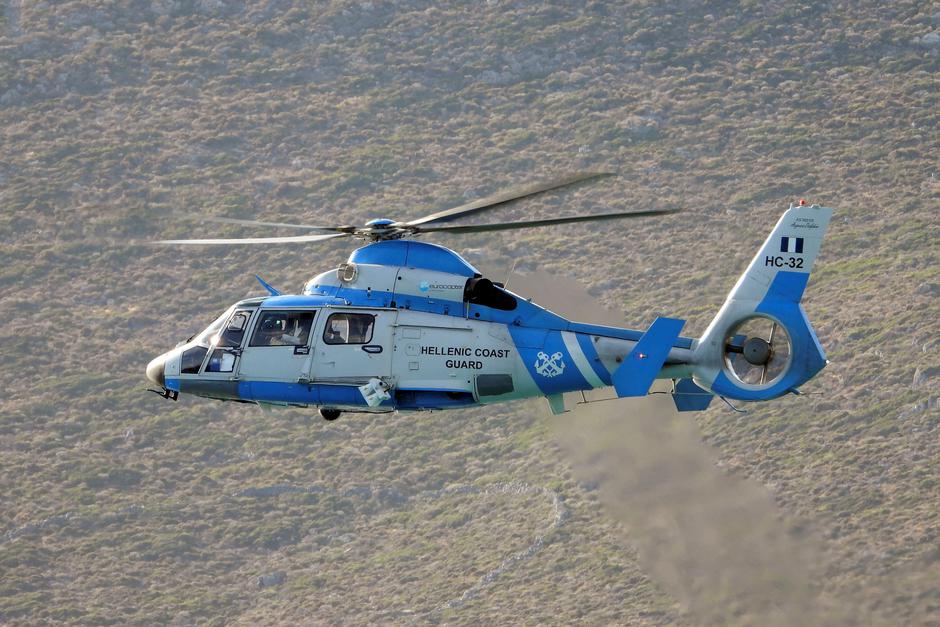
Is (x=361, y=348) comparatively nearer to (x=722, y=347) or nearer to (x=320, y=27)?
(x=722, y=347)

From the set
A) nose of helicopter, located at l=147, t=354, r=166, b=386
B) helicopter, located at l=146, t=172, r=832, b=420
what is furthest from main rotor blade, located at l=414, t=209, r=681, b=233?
nose of helicopter, located at l=147, t=354, r=166, b=386

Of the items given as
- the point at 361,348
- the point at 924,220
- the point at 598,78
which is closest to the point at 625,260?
the point at 924,220

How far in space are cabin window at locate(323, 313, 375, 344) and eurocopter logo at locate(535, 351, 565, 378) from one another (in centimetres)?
349

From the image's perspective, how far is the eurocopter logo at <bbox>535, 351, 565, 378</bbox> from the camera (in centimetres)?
3712

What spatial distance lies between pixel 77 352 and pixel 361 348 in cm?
5721

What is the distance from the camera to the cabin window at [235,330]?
128 feet

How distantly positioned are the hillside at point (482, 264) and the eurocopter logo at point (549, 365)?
2097cm

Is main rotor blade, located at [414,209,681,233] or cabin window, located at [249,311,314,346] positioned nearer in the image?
main rotor blade, located at [414,209,681,233]

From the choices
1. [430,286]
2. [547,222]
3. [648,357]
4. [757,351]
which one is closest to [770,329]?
[757,351]

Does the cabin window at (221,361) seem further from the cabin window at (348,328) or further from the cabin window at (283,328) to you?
the cabin window at (348,328)

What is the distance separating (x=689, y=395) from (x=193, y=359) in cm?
1052

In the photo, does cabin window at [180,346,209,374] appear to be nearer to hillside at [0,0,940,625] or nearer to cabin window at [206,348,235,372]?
Result: cabin window at [206,348,235,372]

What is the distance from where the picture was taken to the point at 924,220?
9188 cm

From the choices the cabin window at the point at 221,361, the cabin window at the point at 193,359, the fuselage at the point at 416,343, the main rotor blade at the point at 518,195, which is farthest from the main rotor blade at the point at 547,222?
the cabin window at the point at 193,359
